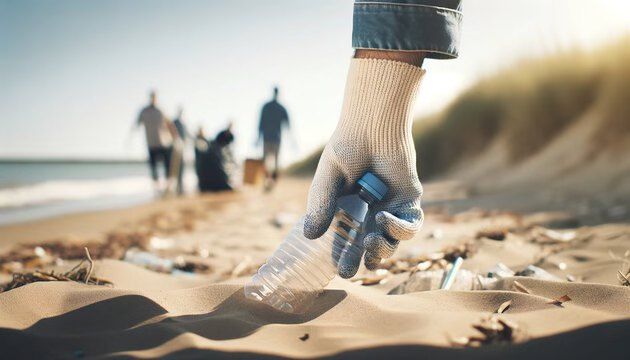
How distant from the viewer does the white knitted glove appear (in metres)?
2.16

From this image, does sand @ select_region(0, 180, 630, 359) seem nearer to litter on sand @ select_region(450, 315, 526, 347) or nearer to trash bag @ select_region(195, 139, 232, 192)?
litter on sand @ select_region(450, 315, 526, 347)

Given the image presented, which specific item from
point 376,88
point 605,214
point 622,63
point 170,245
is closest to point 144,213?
point 170,245

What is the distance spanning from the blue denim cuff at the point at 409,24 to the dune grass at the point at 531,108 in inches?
323

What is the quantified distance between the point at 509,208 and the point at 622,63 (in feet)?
21.3

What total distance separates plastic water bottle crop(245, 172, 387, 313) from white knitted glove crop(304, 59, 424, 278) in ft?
0.20

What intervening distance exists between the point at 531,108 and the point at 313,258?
12.6 metres

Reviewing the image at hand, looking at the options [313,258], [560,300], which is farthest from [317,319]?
[560,300]

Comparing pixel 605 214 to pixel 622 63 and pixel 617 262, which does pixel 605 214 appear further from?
pixel 622 63

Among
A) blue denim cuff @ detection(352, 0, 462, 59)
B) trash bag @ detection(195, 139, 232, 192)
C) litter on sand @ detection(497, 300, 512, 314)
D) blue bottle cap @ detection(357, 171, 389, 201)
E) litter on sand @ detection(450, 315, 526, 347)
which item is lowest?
trash bag @ detection(195, 139, 232, 192)

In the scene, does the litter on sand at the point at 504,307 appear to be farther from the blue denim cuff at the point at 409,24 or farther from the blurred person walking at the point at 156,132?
the blurred person walking at the point at 156,132

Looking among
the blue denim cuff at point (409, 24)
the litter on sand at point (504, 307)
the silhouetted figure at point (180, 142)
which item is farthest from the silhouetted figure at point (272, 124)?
the litter on sand at point (504, 307)

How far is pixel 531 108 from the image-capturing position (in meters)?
13.7

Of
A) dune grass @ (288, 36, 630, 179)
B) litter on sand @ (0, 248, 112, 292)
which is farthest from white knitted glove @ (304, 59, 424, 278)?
dune grass @ (288, 36, 630, 179)

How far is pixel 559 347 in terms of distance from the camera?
1576 millimetres
